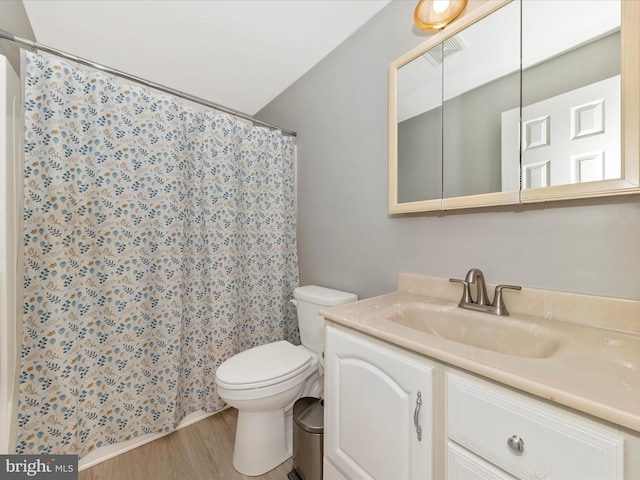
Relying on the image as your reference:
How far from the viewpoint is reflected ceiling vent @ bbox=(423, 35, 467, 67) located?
114 centimetres

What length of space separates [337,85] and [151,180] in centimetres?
127

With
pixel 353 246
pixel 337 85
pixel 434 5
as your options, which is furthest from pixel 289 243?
pixel 434 5

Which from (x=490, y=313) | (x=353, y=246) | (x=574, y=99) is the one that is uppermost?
(x=574, y=99)

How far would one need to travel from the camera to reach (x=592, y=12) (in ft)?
2.76

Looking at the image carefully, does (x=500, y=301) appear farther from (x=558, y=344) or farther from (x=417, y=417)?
(x=417, y=417)

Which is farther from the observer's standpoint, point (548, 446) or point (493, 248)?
point (493, 248)

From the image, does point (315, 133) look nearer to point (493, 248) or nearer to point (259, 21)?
point (259, 21)

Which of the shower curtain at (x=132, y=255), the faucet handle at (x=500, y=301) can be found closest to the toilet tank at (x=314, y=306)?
the shower curtain at (x=132, y=255)

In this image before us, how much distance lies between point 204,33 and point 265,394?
2072 millimetres

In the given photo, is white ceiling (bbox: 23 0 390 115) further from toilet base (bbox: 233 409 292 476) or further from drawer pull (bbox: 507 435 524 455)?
toilet base (bbox: 233 409 292 476)

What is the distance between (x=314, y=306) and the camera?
64.1 inches

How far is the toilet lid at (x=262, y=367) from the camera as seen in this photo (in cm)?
125

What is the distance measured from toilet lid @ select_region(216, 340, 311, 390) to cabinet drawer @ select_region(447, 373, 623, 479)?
85 centimetres

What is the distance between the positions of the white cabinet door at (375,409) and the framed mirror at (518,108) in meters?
0.71
